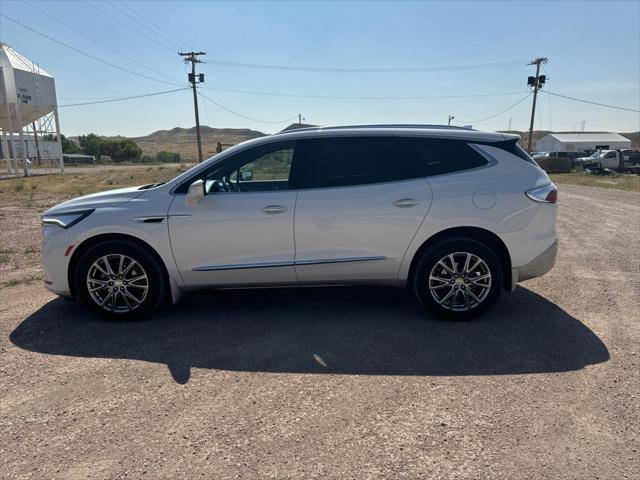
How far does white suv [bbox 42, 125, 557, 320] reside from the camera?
4.29 m

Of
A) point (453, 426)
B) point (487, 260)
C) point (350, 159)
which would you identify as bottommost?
point (453, 426)

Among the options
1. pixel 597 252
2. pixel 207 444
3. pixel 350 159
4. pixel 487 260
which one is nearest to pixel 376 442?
pixel 207 444

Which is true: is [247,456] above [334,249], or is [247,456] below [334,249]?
below

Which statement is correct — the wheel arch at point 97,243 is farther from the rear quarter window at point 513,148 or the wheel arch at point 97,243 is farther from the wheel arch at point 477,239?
the rear quarter window at point 513,148

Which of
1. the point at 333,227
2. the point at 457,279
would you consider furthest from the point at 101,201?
the point at 457,279

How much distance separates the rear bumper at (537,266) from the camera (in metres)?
Result: 4.39

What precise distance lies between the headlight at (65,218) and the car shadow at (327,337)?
0.97m

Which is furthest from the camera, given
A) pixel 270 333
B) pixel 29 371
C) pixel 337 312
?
pixel 337 312

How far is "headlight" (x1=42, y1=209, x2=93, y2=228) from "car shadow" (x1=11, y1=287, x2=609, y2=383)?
0.97 metres

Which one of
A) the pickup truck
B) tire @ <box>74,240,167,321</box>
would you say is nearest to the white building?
the pickup truck

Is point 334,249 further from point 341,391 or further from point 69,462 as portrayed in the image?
point 69,462

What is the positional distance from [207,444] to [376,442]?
0.98 meters

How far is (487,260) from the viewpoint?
4.34 metres

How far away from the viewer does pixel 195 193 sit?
4.21m
